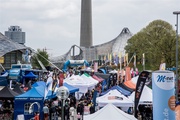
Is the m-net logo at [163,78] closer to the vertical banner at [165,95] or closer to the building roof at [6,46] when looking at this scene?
the vertical banner at [165,95]

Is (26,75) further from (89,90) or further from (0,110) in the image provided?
(0,110)

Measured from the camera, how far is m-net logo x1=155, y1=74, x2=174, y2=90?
11.7m

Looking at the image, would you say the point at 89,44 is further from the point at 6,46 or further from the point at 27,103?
the point at 27,103

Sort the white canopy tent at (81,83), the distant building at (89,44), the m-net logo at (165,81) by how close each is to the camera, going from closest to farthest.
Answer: the m-net logo at (165,81) → the white canopy tent at (81,83) → the distant building at (89,44)

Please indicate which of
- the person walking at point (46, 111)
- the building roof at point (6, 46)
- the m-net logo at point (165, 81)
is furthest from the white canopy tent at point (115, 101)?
the building roof at point (6, 46)

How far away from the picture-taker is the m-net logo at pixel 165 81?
11711 mm

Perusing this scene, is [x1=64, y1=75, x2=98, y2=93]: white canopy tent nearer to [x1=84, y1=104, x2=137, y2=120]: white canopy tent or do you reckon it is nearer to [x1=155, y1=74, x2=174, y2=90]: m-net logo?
[x1=84, y1=104, x2=137, y2=120]: white canopy tent

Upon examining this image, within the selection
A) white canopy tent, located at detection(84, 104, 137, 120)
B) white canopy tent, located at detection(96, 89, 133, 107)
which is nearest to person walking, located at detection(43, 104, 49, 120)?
white canopy tent, located at detection(96, 89, 133, 107)

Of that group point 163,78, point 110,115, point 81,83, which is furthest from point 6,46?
point 163,78

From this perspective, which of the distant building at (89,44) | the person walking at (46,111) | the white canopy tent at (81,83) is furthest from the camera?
the distant building at (89,44)

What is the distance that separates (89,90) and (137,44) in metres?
45.6

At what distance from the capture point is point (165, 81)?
11.7m

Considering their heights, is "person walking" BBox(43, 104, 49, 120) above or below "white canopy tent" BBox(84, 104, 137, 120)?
below

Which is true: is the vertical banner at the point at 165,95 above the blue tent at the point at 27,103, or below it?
above
